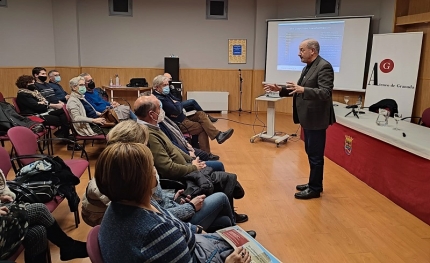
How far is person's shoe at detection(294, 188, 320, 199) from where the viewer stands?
362 cm

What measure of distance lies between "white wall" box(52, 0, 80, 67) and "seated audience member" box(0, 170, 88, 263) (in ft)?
23.0

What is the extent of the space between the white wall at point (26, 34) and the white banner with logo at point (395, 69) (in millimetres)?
7126

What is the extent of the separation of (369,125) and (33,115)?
4.48 m

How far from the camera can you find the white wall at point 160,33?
28.5ft

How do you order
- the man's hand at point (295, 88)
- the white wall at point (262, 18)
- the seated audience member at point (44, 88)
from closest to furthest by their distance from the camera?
the man's hand at point (295, 88) < the seated audience member at point (44, 88) < the white wall at point (262, 18)

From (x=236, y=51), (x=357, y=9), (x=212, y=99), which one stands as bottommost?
(x=212, y=99)

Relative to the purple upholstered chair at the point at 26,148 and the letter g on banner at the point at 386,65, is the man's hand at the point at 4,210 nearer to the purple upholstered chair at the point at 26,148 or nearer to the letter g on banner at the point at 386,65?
the purple upholstered chair at the point at 26,148

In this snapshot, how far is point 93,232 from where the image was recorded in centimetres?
142

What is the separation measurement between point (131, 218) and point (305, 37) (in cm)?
738

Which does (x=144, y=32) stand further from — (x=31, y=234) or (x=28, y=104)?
(x=31, y=234)

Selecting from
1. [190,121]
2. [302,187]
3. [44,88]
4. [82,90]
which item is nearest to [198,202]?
[302,187]

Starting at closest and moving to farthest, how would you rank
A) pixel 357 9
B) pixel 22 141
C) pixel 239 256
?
1. pixel 239 256
2. pixel 22 141
3. pixel 357 9

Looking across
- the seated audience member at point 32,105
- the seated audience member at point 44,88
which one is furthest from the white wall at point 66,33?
the seated audience member at point 32,105

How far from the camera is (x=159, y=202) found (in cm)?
205
